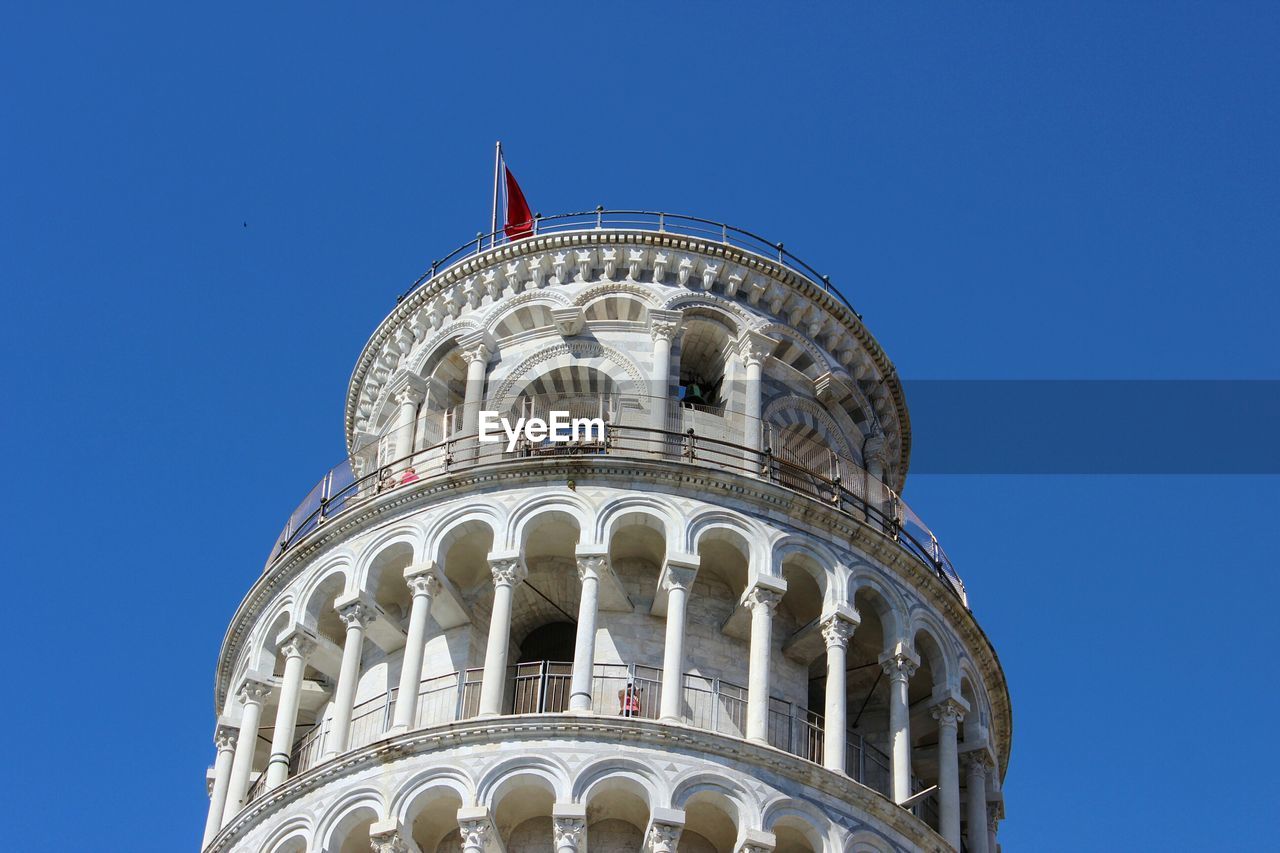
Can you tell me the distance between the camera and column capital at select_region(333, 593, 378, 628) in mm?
42219

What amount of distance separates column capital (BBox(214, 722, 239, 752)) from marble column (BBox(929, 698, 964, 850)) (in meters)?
13.0

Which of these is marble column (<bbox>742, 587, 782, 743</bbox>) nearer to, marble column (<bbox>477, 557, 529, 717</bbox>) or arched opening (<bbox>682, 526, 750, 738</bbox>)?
arched opening (<bbox>682, 526, 750, 738</bbox>)

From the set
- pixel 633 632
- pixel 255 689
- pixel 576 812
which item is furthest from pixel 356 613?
pixel 576 812

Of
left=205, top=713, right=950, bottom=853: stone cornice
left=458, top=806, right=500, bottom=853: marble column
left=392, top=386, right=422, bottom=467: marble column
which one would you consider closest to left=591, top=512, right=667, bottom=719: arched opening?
left=205, top=713, right=950, bottom=853: stone cornice

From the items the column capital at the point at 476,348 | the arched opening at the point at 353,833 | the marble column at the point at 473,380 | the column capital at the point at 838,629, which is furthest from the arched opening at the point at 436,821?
the column capital at the point at 476,348

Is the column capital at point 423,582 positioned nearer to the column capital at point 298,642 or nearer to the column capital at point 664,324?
the column capital at point 298,642

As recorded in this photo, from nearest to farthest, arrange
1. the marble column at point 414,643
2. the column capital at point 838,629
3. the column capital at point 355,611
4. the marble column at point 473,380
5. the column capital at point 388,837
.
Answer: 1. the column capital at point 388,837
2. the marble column at point 414,643
3. the column capital at point 838,629
4. the column capital at point 355,611
5. the marble column at point 473,380

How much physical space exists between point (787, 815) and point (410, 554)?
28.9 feet

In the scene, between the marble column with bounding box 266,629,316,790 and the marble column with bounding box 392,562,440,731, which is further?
the marble column with bounding box 266,629,316,790

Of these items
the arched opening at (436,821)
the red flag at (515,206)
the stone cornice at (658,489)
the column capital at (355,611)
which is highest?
the red flag at (515,206)

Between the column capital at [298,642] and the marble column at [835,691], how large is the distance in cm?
931

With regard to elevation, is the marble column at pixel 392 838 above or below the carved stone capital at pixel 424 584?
below

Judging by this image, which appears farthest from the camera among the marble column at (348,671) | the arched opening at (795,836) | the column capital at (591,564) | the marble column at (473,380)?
the marble column at (473,380)

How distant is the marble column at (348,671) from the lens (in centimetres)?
4044
